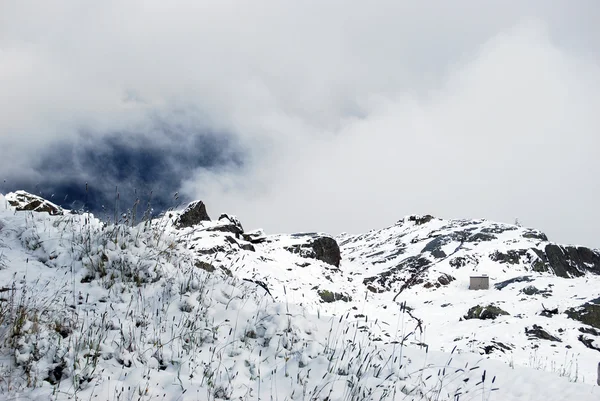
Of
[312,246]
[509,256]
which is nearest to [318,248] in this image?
[312,246]

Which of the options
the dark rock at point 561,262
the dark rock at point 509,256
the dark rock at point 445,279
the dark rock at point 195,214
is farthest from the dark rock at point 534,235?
the dark rock at point 195,214

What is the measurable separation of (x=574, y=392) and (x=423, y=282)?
36.7 m

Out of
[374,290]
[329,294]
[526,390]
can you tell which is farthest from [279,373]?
[374,290]

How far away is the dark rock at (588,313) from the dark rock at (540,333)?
349 centimetres

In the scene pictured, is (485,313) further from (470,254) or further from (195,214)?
(195,214)

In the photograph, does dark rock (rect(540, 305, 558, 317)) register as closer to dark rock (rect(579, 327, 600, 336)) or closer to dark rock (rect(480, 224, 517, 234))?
dark rock (rect(579, 327, 600, 336))

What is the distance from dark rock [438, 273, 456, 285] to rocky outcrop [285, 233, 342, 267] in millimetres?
13145

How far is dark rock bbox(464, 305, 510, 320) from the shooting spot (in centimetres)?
2212

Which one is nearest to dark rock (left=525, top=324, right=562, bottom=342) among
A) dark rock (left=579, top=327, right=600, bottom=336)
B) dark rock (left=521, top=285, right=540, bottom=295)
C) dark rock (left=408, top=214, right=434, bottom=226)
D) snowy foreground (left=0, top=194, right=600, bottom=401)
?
dark rock (left=579, top=327, right=600, bottom=336)

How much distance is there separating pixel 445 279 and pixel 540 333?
2363cm

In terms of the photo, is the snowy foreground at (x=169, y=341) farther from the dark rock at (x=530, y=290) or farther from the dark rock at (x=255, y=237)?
the dark rock at (x=255, y=237)

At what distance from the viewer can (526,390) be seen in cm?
495

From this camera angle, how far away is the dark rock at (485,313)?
72.6ft

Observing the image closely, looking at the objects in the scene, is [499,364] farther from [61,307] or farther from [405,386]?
[61,307]
